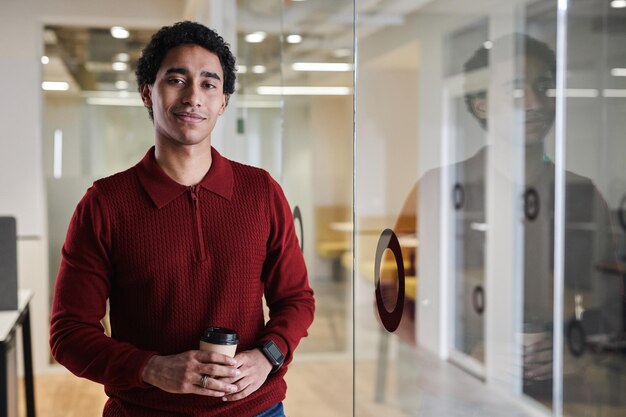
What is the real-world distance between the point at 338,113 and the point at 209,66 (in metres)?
2.46

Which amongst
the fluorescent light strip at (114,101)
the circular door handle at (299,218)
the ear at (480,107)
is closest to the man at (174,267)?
the ear at (480,107)

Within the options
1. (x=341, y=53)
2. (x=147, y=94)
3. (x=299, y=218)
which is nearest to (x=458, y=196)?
(x=147, y=94)

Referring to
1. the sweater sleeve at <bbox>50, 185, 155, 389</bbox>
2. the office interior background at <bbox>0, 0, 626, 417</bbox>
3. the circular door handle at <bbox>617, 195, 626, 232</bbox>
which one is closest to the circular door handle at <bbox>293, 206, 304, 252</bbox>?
the office interior background at <bbox>0, 0, 626, 417</bbox>

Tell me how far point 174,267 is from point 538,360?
711 millimetres

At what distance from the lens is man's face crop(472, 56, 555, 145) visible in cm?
140

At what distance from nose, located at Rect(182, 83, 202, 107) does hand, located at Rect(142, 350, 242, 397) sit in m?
0.45

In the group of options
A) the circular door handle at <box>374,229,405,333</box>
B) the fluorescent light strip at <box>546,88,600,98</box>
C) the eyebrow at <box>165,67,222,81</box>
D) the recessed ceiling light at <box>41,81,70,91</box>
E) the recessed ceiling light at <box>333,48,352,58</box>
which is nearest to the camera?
the fluorescent light strip at <box>546,88,600,98</box>

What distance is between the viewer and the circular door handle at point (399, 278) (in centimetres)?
176

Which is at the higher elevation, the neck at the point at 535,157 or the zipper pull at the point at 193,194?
the neck at the point at 535,157

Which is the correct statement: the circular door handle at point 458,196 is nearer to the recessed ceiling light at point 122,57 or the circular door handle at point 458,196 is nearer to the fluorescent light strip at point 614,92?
the fluorescent light strip at point 614,92

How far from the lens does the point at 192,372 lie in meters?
1.38

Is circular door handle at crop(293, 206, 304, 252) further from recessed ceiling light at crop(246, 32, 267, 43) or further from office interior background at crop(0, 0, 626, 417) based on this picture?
recessed ceiling light at crop(246, 32, 267, 43)

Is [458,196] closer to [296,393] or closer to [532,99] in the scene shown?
[532,99]

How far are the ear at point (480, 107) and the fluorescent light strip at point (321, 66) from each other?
199cm
